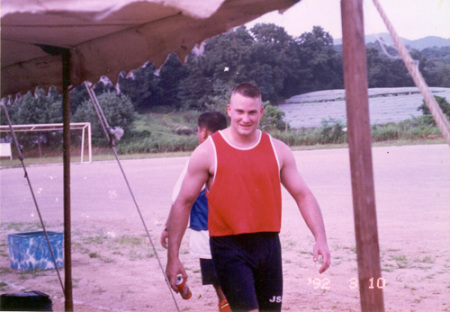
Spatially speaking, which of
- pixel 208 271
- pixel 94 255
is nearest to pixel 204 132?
pixel 208 271

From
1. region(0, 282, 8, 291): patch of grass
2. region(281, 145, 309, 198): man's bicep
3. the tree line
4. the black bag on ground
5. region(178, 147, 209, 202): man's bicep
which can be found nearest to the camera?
region(178, 147, 209, 202): man's bicep

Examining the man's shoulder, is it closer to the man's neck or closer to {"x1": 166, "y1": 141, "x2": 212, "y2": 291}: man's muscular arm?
{"x1": 166, "y1": 141, "x2": 212, "y2": 291}: man's muscular arm

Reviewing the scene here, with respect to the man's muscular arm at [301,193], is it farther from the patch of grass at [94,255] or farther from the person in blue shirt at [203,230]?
the patch of grass at [94,255]

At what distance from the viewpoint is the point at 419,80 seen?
219cm

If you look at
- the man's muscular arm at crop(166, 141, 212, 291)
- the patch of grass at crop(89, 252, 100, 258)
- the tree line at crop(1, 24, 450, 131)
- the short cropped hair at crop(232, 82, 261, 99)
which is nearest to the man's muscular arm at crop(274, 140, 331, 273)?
the short cropped hair at crop(232, 82, 261, 99)

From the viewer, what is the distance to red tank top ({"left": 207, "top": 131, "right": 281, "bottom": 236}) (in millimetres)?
2836

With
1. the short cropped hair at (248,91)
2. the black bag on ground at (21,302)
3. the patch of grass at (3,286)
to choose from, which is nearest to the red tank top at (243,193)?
the short cropped hair at (248,91)

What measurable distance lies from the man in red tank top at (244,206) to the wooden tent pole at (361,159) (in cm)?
69

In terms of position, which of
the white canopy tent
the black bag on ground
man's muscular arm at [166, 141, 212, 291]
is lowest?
the black bag on ground

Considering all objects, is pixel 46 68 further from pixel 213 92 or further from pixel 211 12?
pixel 213 92

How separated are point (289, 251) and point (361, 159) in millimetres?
5694

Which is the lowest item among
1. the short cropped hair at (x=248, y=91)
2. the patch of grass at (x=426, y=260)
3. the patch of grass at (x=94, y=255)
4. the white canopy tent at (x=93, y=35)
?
the patch of grass at (x=94, y=255)

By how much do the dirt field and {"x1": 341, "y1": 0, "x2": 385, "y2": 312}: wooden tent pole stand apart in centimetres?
106

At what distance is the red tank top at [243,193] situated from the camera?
2836mm
